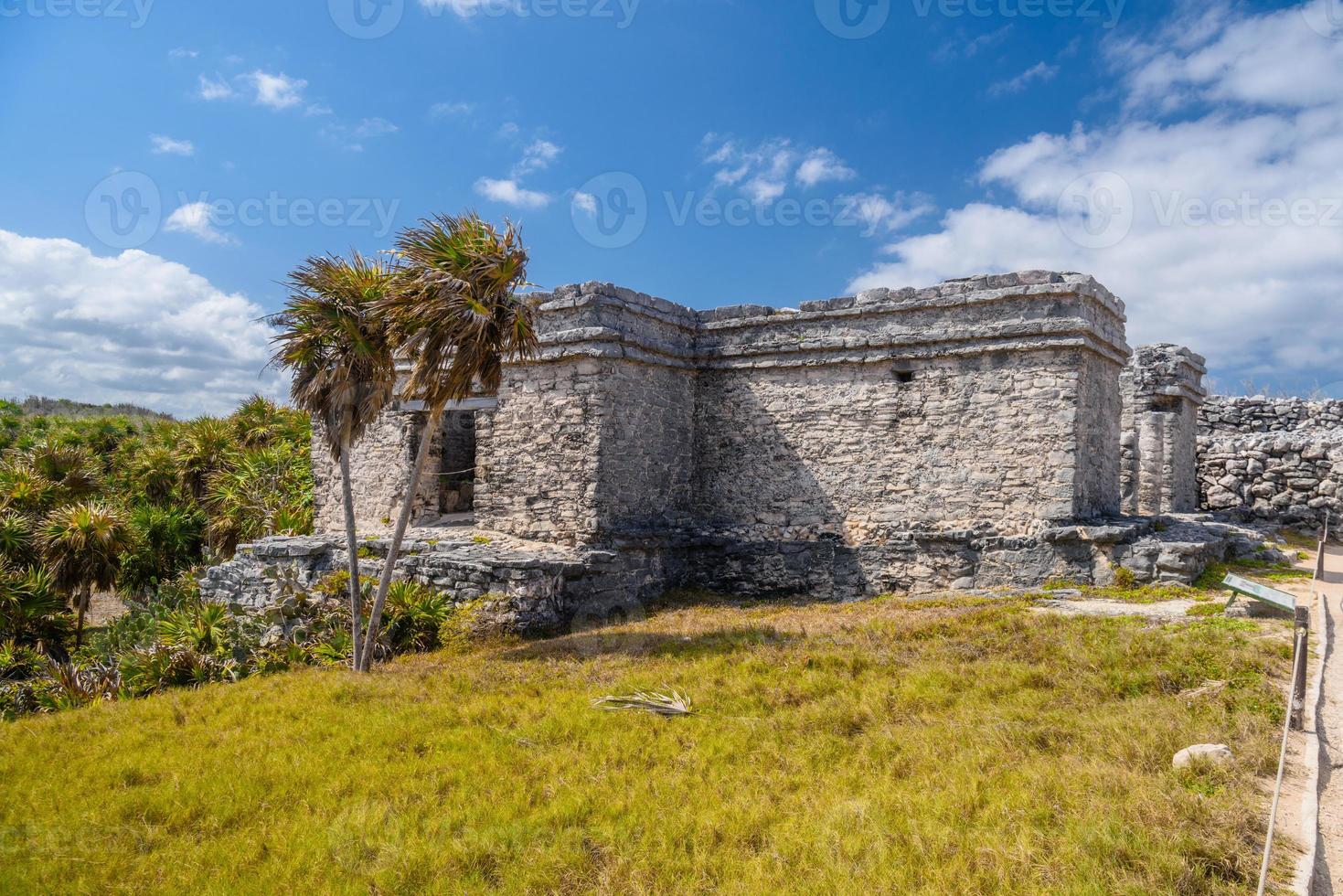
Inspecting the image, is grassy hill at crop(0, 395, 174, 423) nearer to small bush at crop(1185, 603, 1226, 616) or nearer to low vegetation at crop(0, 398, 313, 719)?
low vegetation at crop(0, 398, 313, 719)

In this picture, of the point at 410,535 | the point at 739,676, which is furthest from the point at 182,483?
the point at 739,676

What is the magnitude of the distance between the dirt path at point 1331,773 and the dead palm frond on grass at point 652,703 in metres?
3.98

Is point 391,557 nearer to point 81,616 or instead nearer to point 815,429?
point 815,429

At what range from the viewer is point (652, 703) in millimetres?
6793

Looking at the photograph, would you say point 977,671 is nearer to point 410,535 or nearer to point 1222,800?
point 1222,800

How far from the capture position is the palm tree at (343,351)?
28.6 ft

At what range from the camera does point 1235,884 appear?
11.8 feet

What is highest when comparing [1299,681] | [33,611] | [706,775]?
[1299,681]

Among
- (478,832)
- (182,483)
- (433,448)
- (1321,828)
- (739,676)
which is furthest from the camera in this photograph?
(182,483)

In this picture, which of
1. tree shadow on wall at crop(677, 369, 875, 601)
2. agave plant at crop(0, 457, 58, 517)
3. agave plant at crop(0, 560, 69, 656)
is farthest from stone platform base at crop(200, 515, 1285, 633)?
agave plant at crop(0, 457, 58, 517)

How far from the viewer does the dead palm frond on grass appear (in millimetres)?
6668

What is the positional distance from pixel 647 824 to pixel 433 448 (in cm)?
966

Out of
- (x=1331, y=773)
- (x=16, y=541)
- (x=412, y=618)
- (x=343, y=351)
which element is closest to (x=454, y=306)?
(x=343, y=351)

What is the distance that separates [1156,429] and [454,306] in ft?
42.6
